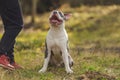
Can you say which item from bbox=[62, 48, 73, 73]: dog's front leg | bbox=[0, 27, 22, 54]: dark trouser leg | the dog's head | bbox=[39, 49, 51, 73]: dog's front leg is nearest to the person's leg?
bbox=[0, 27, 22, 54]: dark trouser leg

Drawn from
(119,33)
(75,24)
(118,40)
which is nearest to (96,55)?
(118,40)

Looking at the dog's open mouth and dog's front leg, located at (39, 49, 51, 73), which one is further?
dog's front leg, located at (39, 49, 51, 73)

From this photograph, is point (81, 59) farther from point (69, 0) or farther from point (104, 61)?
point (69, 0)

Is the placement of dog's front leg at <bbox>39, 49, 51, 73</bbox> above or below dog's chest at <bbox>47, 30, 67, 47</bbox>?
below

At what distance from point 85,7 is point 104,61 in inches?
650

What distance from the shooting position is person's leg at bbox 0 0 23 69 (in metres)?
7.53

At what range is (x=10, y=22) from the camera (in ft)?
24.9

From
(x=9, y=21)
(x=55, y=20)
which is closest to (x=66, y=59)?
(x=55, y=20)

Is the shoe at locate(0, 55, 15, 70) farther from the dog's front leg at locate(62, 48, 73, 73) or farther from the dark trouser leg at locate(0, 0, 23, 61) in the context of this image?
the dog's front leg at locate(62, 48, 73, 73)

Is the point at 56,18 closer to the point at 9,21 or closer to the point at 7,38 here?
the point at 9,21

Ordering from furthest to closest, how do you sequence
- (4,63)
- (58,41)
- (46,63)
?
(46,63), (58,41), (4,63)

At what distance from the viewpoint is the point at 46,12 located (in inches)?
1057

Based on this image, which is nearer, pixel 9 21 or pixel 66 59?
pixel 9 21

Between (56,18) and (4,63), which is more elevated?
(56,18)
